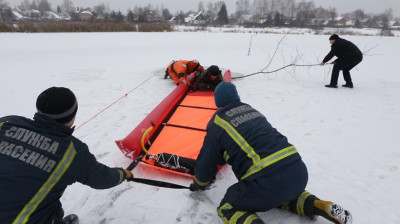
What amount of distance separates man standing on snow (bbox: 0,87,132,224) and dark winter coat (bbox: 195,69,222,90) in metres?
3.11

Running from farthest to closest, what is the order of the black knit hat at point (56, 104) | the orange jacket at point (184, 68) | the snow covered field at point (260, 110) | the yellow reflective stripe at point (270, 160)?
the orange jacket at point (184, 68) < the snow covered field at point (260, 110) < the yellow reflective stripe at point (270, 160) < the black knit hat at point (56, 104)

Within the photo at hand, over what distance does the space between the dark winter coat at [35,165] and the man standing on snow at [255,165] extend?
0.82 m

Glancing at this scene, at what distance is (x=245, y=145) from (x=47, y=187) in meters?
1.06

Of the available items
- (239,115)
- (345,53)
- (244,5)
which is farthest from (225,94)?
(244,5)

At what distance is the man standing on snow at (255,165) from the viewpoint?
143 centimetres

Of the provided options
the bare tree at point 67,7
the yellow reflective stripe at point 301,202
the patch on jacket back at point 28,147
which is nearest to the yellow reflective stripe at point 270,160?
the yellow reflective stripe at point 301,202

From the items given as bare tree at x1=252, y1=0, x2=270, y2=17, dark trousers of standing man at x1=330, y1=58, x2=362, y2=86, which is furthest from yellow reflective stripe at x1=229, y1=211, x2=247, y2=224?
bare tree at x1=252, y1=0, x2=270, y2=17

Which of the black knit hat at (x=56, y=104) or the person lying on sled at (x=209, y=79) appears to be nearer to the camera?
the black knit hat at (x=56, y=104)

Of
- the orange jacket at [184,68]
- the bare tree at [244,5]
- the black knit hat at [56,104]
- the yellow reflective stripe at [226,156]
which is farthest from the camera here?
the bare tree at [244,5]

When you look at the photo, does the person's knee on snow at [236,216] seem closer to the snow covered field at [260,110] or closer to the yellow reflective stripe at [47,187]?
the snow covered field at [260,110]

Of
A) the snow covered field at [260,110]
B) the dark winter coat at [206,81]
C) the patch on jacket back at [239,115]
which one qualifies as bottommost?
the snow covered field at [260,110]

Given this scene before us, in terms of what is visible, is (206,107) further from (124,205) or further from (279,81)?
(279,81)

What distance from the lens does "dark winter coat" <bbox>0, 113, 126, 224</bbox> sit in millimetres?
1039

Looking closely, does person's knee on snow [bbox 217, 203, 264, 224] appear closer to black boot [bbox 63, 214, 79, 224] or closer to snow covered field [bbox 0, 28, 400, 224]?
snow covered field [bbox 0, 28, 400, 224]
